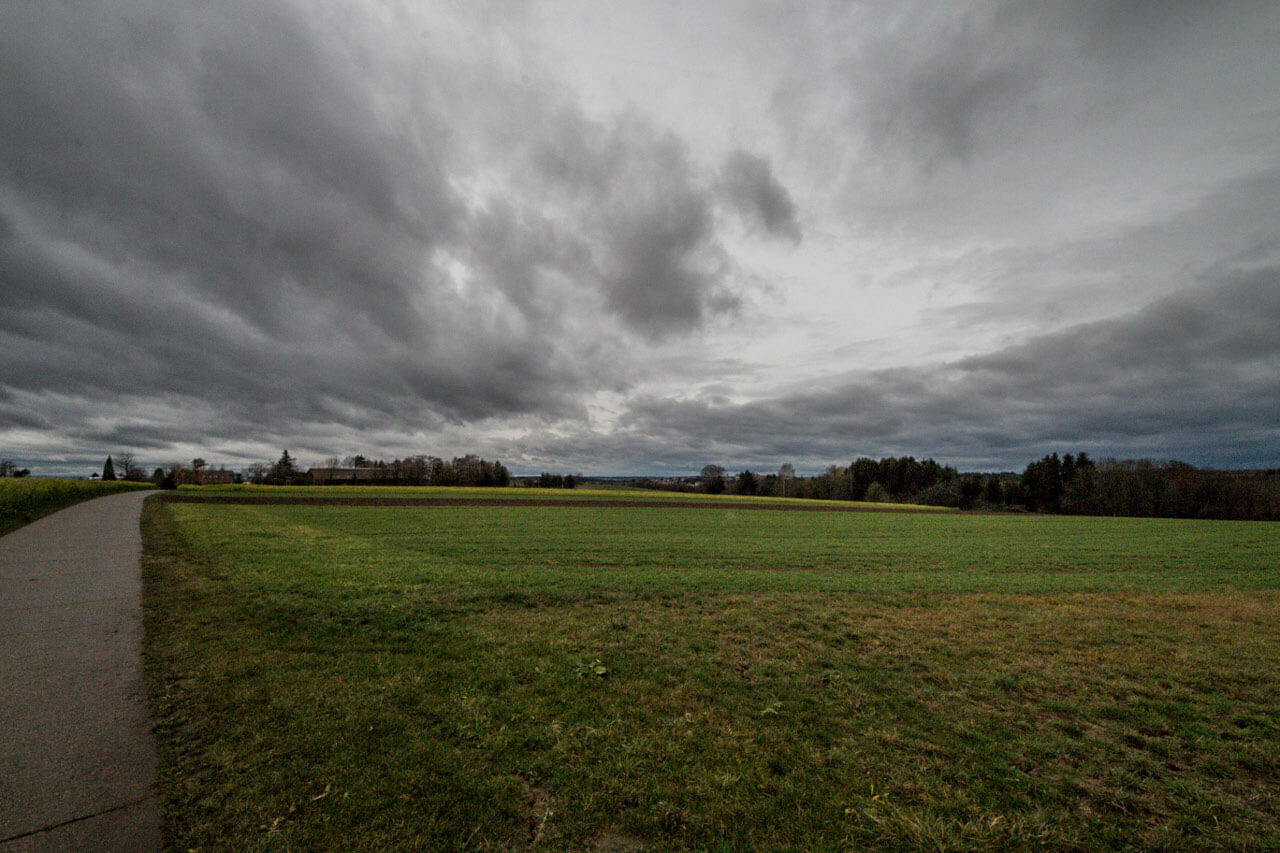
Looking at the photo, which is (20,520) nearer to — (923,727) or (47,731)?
(47,731)

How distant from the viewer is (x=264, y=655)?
7.08m

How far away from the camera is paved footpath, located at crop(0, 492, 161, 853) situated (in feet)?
11.7

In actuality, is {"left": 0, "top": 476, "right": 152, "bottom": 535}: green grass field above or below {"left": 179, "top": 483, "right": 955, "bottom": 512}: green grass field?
above

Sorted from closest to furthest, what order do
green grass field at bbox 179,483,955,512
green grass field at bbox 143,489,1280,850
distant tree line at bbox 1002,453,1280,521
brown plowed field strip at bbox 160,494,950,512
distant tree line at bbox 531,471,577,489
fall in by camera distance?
green grass field at bbox 143,489,1280,850 → brown plowed field strip at bbox 160,494,950,512 → green grass field at bbox 179,483,955,512 → distant tree line at bbox 1002,453,1280,521 → distant tree line at bbox 531,471,577,489

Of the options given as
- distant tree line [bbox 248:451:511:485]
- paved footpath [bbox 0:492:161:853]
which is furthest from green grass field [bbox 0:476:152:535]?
distant tree line [bbox 248:451:511:485]

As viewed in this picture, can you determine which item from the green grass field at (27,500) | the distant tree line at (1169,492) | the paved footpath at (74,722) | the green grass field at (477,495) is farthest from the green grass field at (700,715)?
the distant tree line at (1169,492)

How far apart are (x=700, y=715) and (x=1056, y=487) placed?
472 ft

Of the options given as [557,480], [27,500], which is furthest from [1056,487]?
[27,500]

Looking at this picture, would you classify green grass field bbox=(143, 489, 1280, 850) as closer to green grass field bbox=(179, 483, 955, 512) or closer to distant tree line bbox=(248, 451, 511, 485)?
green grass field bbox=(179, 483, 955, 512)

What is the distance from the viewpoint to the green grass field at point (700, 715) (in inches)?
152

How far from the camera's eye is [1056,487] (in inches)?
4454

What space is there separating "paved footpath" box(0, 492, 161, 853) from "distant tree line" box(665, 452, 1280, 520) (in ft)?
411

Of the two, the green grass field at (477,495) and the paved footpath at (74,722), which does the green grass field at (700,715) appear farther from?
the green grass field at (477,495)

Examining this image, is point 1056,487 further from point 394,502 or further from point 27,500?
point 27,500
